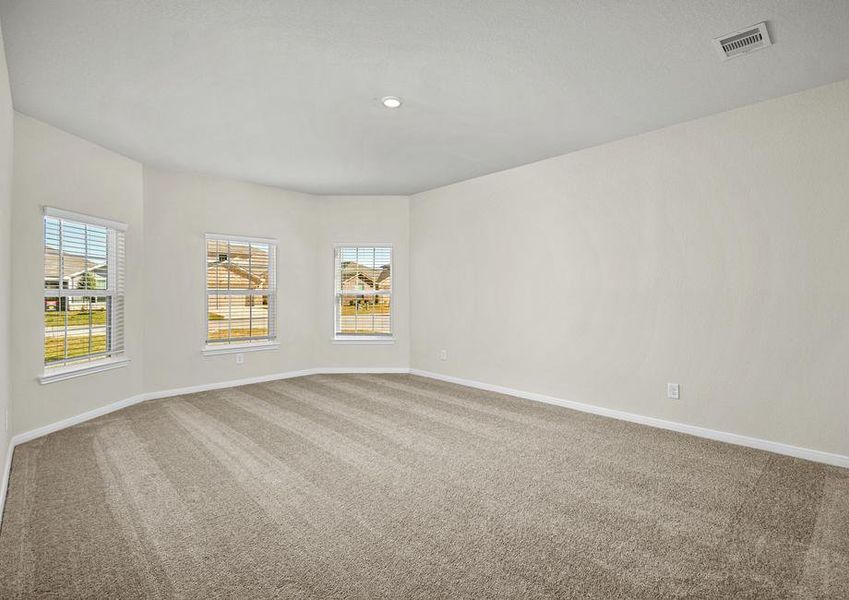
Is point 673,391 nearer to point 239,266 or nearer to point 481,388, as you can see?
point 481,388

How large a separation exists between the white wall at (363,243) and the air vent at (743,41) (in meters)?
4.47

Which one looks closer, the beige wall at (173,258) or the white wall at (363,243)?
the beige wall at (173,258)

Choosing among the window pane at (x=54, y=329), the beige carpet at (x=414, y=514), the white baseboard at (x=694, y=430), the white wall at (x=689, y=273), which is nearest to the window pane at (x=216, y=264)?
the window pane at (x=54, y=329)

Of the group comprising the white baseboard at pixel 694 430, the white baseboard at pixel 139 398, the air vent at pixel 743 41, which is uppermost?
the air vent at pixel 743 41

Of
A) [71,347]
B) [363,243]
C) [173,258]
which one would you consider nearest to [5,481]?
[71,347]

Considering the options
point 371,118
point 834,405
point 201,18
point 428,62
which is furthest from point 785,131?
point 201,18

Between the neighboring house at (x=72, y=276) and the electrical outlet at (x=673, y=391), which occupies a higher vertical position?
the neighboring house at (x=72, y=276)

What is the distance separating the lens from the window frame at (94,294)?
3.86 metres

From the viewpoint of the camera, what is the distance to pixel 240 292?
19.2ft

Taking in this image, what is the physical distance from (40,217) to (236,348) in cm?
250

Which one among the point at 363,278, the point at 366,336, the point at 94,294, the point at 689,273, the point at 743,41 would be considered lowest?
the point at 366,336

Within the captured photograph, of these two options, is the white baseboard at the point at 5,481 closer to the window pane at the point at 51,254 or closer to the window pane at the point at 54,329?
the window pane at the point at 54,329

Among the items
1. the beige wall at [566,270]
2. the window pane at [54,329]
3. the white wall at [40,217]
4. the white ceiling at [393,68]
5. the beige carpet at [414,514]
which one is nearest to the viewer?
the beige carpet at [414,514]

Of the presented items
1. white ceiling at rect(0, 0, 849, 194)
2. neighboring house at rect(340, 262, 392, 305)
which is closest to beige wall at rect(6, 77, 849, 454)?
neighboring house at rect(340, 262, 392, 305)
